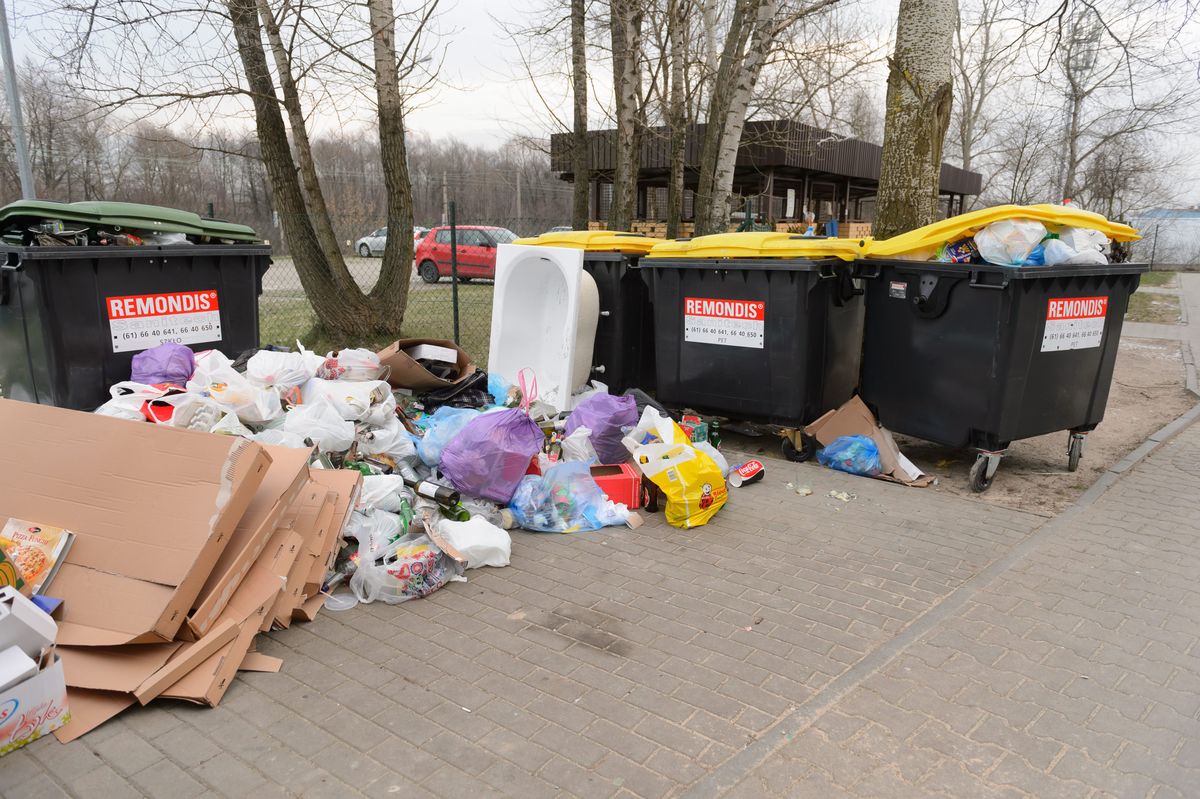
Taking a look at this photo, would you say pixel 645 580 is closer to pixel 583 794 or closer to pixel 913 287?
pixel 583 794

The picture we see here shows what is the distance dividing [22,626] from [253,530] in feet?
2.61

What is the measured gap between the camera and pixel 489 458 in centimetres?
429

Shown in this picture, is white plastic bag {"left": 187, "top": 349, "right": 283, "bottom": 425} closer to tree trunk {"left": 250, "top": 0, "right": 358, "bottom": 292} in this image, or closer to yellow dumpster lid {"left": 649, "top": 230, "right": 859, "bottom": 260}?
yellow dumpster lid {"left": 649, "top": 230, "right": 859, "bottom": 260}

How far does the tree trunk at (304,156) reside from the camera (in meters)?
7.55

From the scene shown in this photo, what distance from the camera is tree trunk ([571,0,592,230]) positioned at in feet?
37.2

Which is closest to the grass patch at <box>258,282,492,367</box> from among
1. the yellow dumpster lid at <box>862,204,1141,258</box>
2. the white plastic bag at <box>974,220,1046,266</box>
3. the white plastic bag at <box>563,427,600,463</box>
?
the white plastic bag at <box>563,427,600,463</box>

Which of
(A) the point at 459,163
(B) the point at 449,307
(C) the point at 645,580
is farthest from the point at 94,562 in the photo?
(A) the point at 459,163

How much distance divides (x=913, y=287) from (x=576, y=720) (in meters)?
3.70

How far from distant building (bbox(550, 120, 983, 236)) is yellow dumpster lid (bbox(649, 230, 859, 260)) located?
8792mm

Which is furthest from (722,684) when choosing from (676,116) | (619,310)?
(676,116)

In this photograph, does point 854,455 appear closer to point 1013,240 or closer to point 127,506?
point 1013,240

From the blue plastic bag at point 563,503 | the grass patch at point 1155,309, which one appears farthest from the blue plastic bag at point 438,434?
the grass patch at point 1155,309

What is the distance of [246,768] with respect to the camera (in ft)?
7.76

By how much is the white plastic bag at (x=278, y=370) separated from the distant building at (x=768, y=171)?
32.8 feet
